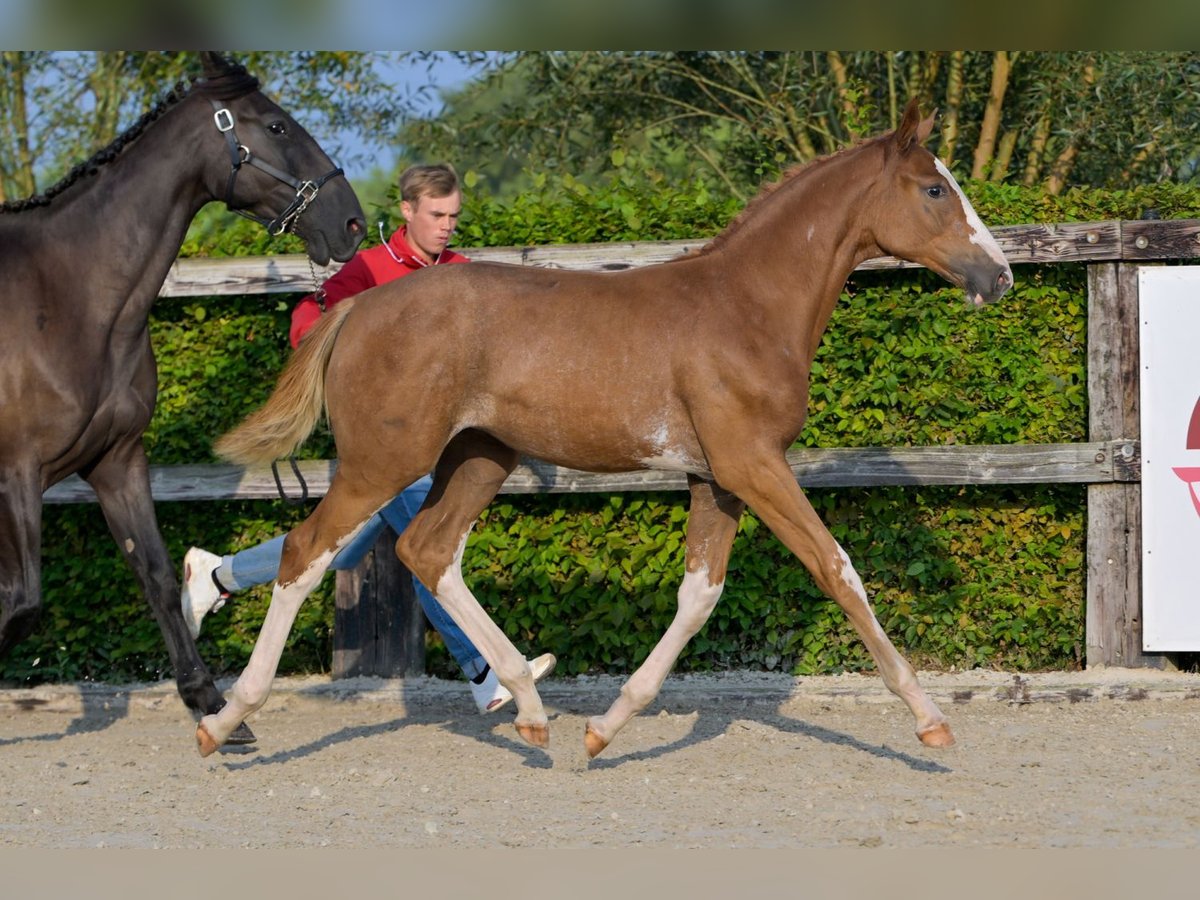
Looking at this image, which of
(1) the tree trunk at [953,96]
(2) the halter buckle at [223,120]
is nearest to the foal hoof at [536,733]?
(2) the halter buckle at [223,120]

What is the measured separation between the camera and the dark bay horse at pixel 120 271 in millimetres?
4840

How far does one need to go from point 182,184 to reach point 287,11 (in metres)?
3.68

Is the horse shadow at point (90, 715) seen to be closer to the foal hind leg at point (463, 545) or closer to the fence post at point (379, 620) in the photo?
the fence post at point (379, 620)

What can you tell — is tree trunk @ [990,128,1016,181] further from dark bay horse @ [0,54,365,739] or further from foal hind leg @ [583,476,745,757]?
dark bay horse @ [0,54,365,739]

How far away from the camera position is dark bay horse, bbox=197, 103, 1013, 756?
4.34m

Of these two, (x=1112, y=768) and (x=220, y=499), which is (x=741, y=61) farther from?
(x=1112, y=768)

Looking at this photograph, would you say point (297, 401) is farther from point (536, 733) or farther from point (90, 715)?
point (90, 715)

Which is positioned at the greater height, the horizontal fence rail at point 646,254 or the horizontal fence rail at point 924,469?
the horizontal fence rail at point 646,254

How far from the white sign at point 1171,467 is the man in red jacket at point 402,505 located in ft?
8.71

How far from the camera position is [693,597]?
4.62 metres

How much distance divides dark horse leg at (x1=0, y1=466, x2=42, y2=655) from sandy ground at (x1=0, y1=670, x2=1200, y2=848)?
0.57 m

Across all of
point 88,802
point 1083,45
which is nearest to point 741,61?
point 88,802

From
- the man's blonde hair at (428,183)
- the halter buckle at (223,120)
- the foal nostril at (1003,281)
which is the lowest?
the foal nostril at (1003,281)

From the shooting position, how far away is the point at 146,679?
6.51m
